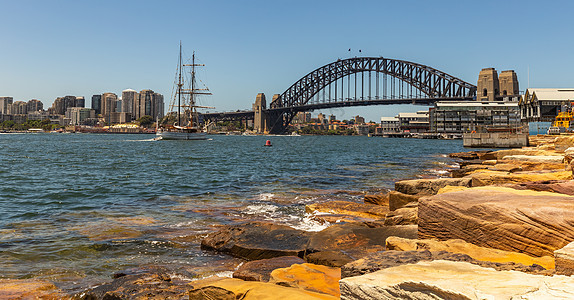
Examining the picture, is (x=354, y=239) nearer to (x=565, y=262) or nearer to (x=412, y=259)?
(x=412, y=259)

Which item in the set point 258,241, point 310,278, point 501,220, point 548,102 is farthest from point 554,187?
point 548,102

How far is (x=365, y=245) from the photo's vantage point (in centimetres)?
525

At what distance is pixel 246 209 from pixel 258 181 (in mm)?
6661

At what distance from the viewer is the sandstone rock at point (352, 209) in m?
8.48

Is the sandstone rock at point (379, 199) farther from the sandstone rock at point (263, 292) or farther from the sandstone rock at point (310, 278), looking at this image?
the sandstone rock at point (263, 292)

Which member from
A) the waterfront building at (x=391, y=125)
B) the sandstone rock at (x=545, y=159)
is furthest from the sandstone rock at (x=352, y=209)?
the waterfront building at (x=391, y=125)

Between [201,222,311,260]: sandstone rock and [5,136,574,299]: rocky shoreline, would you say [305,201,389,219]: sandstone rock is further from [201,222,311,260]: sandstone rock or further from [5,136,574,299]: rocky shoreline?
[201,222,311,260]: sandstone rock

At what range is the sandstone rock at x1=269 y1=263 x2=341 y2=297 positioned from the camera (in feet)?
12.4

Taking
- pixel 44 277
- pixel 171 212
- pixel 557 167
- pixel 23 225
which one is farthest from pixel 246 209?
pixel 557 167

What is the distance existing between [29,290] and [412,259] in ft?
14.1

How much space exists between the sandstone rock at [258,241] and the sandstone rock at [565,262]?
10.7 feet

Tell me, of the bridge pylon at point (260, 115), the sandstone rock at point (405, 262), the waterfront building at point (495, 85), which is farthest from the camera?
A: the bridge pylon at point (260, 115)

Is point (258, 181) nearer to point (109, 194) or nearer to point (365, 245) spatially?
point (109, 194)

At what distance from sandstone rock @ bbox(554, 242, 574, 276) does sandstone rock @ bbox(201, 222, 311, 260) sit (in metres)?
3.26
